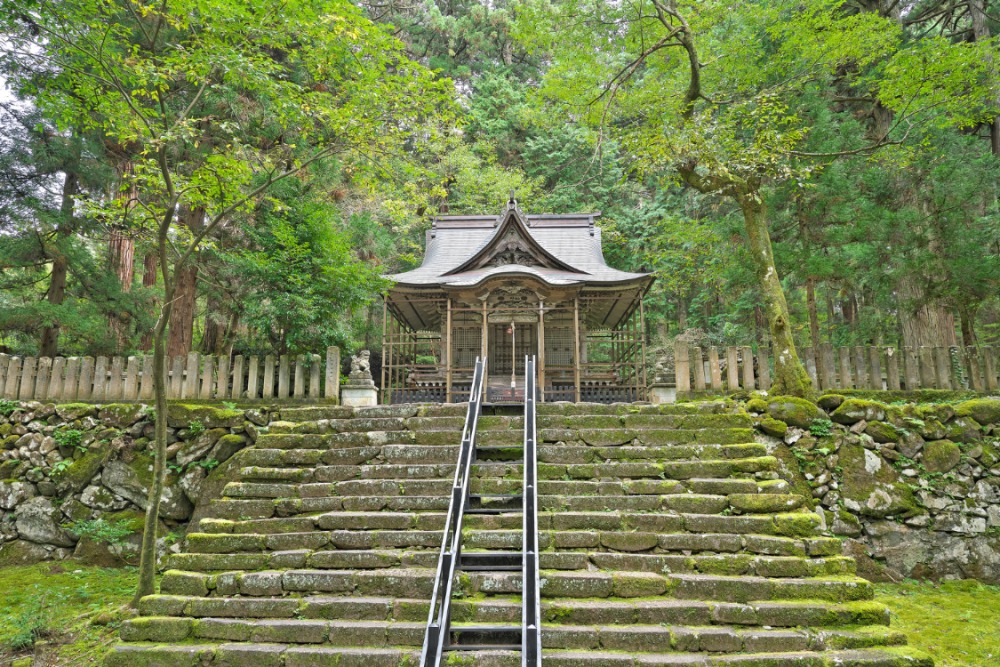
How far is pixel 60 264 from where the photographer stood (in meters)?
9.33

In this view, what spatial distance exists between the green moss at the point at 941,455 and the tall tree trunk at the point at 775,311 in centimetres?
151

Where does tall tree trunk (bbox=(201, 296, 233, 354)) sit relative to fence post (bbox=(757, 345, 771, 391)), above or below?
above

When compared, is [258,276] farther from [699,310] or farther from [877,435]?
[699,310]

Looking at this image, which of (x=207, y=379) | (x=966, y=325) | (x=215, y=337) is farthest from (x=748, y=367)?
(x=215, y=337)

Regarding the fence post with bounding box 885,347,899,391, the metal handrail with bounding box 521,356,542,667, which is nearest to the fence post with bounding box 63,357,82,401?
the metal handrail with bounding box 521,356,542,667

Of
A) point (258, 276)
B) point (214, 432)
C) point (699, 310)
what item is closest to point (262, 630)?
point (214, 432)

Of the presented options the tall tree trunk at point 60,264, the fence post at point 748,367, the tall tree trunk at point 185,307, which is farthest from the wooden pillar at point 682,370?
the tall tree trunk at point 60,264

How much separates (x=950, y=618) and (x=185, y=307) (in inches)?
481

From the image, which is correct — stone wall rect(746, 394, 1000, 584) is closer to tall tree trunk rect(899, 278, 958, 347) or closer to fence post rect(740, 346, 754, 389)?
fence post rect(740, 346, 754, 389)

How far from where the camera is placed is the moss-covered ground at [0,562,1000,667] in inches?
191

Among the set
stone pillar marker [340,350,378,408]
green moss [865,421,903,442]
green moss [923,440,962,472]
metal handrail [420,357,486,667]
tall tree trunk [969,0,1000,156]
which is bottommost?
metal handrail [420,357,486,667]

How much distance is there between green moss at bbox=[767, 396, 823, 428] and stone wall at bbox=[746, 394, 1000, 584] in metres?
0.01

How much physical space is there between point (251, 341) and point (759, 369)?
31.2 ft

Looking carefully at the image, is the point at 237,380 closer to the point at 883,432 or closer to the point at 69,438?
the point at 69,438
